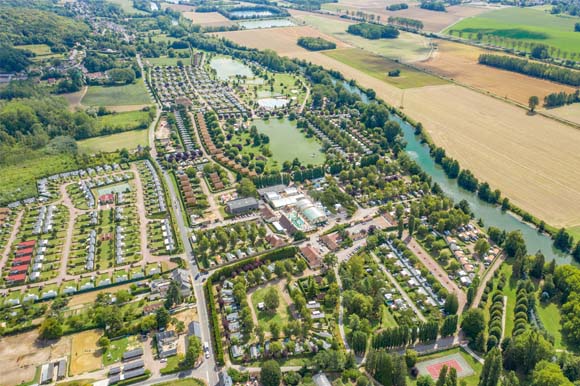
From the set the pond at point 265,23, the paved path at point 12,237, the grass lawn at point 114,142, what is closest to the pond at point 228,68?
the grass lawn at point 114,142

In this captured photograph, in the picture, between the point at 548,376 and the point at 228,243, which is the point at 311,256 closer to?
the point at 228,243

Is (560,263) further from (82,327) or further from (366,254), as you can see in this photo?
(82,327)

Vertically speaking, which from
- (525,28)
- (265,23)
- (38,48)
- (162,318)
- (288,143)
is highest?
(525,28)

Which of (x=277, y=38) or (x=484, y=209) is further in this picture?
(x=277, y=38)

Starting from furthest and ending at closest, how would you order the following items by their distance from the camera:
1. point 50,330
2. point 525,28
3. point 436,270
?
point 525,28
point 436,270
point 50,330

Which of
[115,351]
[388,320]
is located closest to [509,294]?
[388,320]

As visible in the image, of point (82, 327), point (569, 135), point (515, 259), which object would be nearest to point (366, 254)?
point (515, 259)
